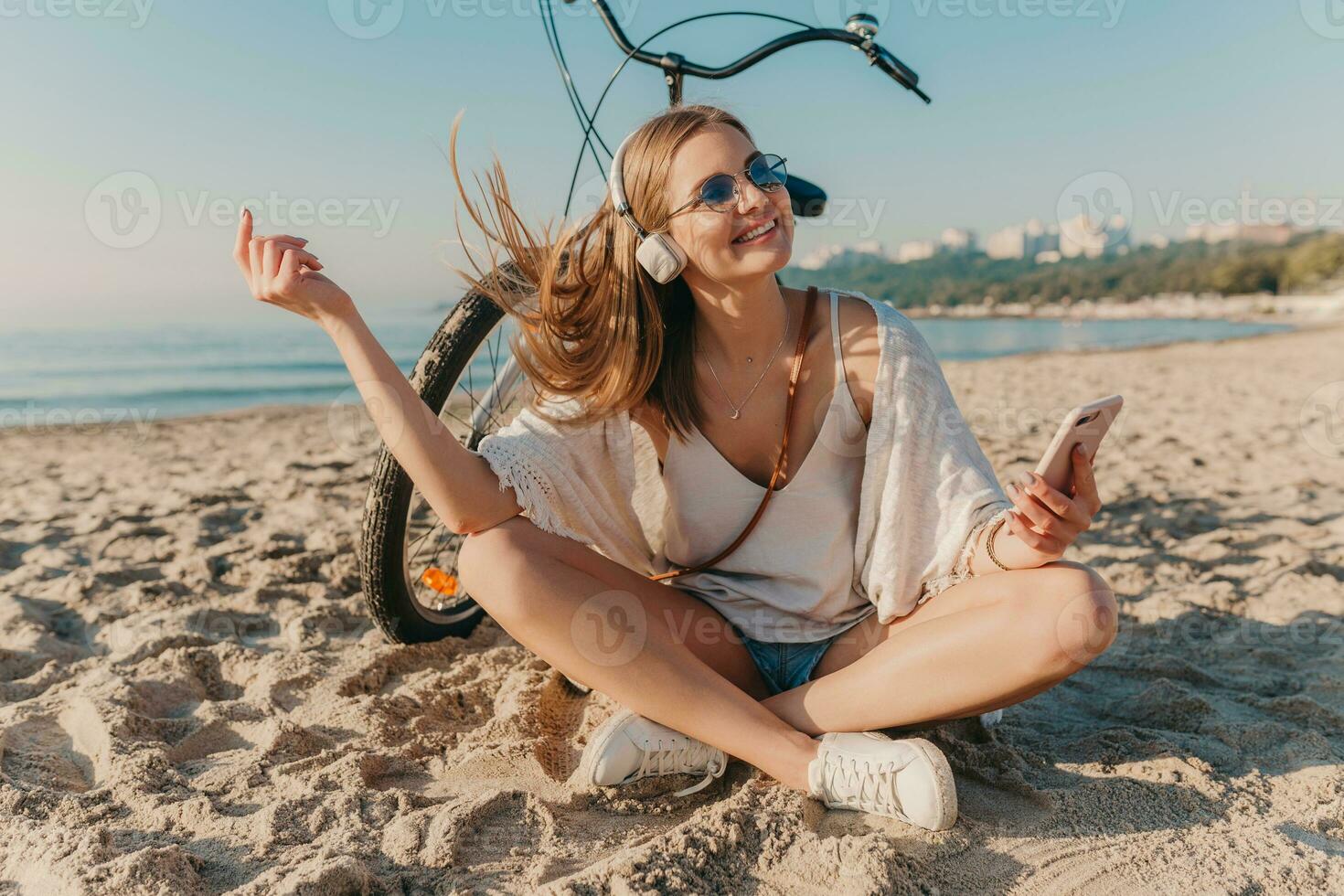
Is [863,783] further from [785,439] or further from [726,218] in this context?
[726,218]

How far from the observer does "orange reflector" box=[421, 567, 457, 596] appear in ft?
7.45

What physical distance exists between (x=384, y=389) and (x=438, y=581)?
0.90 metres

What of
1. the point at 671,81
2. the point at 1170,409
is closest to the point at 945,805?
the point at 671,81

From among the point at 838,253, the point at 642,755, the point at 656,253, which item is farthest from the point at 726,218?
the point at 838,253

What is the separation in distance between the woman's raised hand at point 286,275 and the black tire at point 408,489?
1.49 ft

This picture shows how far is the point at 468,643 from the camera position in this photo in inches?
90.8

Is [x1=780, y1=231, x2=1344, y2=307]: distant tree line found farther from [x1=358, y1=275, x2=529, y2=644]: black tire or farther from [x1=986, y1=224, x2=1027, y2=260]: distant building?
[x1=358, y1=275, x2=529, y2=644]: black tire

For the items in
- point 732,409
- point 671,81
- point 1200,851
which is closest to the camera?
point 1200,851

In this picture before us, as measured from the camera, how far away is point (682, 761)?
1591mm

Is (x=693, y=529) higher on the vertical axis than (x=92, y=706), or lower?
higher

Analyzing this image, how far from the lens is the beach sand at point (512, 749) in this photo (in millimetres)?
1306

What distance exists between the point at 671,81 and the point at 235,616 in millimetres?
1896

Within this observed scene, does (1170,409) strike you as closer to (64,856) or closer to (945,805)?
(945,805)

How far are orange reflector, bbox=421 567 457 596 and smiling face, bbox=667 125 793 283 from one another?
1.12 meters
